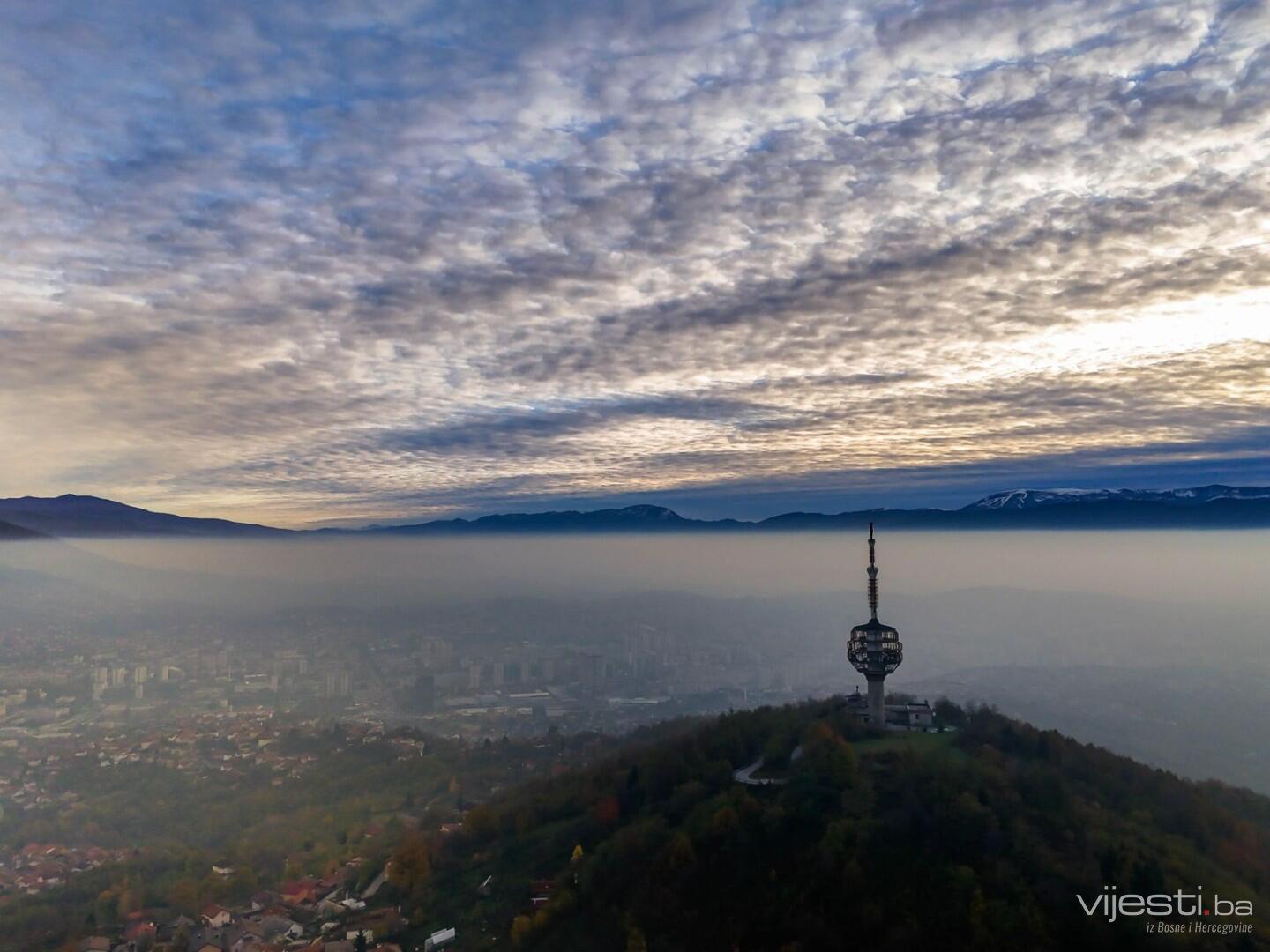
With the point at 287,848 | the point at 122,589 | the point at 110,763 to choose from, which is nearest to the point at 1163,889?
the point at 287,848

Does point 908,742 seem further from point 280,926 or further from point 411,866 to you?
point 280,926

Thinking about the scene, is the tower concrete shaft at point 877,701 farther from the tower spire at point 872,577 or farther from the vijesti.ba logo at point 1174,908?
the vijesti.ba logo at point 1174,908

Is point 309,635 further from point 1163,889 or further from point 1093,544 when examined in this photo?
point 1093,544

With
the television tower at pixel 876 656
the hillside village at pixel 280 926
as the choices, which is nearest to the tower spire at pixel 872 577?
the television tower at pixel 876 656

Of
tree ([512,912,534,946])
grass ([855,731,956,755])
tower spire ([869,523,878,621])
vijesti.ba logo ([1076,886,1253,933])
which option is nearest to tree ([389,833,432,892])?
tree ([512,912,534,946])

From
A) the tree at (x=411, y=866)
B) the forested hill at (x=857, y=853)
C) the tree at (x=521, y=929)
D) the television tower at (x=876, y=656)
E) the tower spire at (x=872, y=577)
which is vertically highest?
the tower spire at (x=872, y=577)

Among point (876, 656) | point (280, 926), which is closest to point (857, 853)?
point (280, 926)

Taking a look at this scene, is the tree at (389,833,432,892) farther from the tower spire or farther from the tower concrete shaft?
the tower spire
